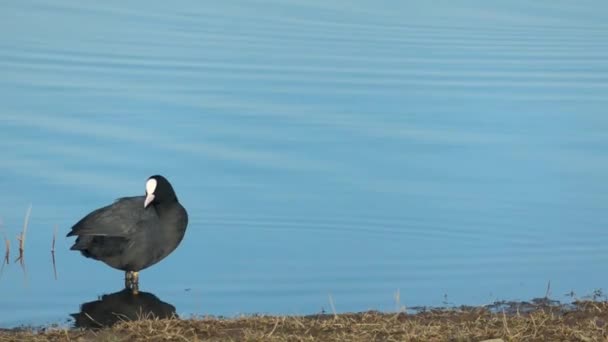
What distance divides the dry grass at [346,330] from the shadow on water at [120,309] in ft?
3.61

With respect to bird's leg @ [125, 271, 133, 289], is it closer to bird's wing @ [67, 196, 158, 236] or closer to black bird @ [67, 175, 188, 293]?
black bird @ [67, 175, 188, 293]

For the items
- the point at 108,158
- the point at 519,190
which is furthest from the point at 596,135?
the point at 108,158

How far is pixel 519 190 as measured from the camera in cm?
1223

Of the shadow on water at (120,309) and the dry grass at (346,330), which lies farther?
the shadow on water at (120,309)

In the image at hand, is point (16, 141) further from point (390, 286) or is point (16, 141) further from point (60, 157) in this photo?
point (390, 286)

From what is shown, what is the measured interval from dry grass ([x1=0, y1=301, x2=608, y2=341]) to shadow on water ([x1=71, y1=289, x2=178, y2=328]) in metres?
1.10

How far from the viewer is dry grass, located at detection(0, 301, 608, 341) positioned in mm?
7234

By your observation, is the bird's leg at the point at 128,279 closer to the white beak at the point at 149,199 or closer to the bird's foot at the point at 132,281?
the bird's foot at the point at 132,281

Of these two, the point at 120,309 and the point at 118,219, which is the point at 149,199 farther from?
the point at 120,309

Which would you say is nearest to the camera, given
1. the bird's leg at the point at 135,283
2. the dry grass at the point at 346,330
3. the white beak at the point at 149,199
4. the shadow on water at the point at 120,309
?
the dry grass at the point at 346,330

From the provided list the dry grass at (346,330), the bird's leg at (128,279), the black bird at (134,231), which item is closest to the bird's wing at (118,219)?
the black bird at (134,231)

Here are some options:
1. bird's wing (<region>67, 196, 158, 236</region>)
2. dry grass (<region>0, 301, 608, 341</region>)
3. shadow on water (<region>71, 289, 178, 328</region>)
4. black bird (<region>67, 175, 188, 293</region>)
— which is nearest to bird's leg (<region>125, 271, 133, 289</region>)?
black bird (<region>67, 175, 188, 293</region>)

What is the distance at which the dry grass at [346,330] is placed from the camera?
7.23 metres

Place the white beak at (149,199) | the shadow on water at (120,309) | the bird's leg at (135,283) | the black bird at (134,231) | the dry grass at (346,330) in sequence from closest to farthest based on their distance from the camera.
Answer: the dry grass at (346,330), the shadow on water at (120,309), the bird's leg at (135,283), the black bird at (134,231), the white beak at (149,199)
